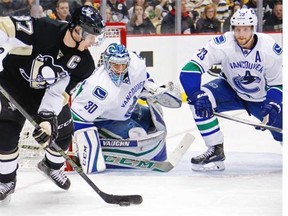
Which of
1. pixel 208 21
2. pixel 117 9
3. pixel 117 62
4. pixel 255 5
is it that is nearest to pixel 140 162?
pixel 117 62

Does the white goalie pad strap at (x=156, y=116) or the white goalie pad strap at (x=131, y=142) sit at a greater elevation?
the white goalie pad strap at (x=156, y=116)

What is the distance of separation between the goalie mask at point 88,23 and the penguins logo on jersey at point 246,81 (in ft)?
4.14

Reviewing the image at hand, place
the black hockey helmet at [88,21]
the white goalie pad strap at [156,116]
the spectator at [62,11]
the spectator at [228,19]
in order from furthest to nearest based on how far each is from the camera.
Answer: the spectator at [228,19], the spectator at [62,11], the white goalie pad strap at [156,116], the black hockey helmet at [88,21]

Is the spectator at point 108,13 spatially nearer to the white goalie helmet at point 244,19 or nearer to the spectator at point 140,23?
the spectator at point 140,23

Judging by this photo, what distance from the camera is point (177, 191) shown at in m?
4.16

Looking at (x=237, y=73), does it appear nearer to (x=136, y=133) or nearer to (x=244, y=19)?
(x=244, y=19)

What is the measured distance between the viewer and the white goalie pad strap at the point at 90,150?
462 cm

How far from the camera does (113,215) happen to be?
363 centimetres

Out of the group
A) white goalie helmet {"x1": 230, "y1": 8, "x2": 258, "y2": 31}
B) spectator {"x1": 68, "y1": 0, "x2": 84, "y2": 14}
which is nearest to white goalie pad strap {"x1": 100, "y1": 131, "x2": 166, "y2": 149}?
white goalie helmet {"x1": 230, "y1": 8, "x2": 258, "y2": 31}

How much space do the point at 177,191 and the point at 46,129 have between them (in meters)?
0.77

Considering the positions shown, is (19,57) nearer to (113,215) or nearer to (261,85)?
(113,215)

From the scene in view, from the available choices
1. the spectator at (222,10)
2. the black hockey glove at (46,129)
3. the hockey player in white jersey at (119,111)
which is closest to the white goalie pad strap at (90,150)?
the hockey player in white jersey at (119,111)

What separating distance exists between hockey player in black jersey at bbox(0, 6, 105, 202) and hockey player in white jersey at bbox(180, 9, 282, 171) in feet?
3.16

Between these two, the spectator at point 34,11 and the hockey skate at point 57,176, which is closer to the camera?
the hockey skate at point 57,176
